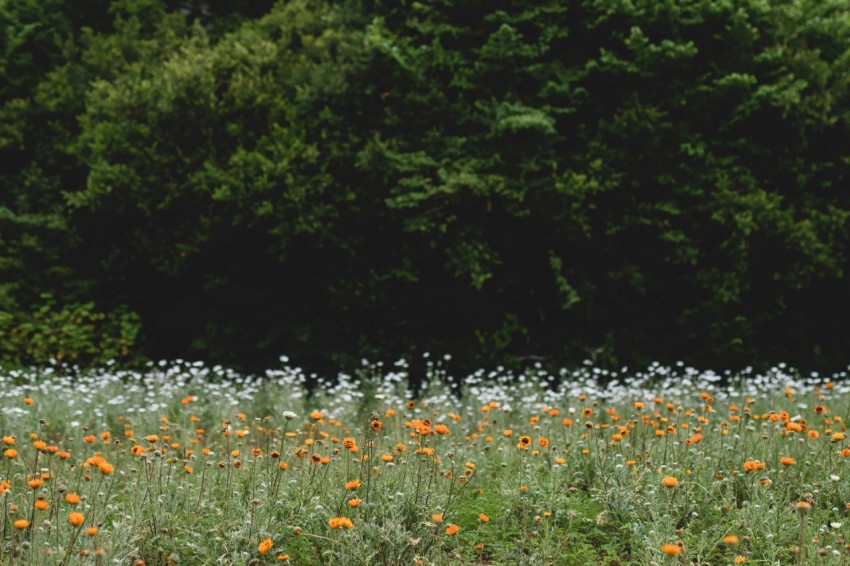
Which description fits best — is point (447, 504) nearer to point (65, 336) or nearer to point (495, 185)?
point (495, 185)

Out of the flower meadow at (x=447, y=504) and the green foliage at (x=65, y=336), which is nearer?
the flower meadow at (x=447, y=504)

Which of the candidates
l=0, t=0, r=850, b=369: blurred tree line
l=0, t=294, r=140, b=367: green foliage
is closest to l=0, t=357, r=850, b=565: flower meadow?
l=0, t=0, r=850, b=369: blurred tree line

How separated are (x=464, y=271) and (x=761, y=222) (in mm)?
3370

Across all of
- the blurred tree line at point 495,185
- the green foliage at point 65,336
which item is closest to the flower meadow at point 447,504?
the blurred tree line at point 495,185

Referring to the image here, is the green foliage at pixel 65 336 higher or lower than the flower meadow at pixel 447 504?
higher

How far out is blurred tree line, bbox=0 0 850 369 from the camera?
8312 millimetres

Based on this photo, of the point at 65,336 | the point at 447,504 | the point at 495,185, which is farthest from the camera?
the point at 65,336

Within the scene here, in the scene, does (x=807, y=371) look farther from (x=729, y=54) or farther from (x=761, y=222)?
(x=729, y=54)

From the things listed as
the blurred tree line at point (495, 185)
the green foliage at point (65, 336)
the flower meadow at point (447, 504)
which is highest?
the blurred tree line at point (495, 185)

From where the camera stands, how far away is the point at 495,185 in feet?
26.6

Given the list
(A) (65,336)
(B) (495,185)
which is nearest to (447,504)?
(B) (495,185)

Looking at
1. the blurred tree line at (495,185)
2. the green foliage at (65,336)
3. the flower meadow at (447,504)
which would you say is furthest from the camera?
the green foliage at (65,336)

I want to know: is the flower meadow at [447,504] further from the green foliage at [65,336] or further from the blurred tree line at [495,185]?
the green foliage at [65,336]

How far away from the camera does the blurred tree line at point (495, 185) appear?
27.3 feet
